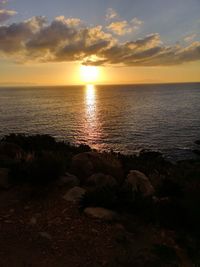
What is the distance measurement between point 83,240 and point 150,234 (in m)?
1.52

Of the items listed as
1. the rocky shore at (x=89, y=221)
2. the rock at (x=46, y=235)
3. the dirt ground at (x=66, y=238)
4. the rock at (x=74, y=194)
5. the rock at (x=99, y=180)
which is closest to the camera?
the dirt ground at (x=66, y=238)

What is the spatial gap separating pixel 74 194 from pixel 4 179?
2408 mm

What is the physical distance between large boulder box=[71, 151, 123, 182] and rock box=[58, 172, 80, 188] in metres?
0.67

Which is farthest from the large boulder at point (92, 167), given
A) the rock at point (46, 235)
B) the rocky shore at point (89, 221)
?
the rock at point (46, 235)

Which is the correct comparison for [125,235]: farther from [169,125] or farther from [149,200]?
[169,125]

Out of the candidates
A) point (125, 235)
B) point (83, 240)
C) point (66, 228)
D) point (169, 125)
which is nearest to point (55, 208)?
point (66, 228)

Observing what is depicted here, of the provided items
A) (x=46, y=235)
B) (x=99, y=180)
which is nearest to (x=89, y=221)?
(x=46, y=235)

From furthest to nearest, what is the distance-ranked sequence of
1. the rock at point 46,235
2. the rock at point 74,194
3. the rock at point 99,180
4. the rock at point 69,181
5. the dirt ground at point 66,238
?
the rock at point 69,181, the rock at point 99,180, the rock at point 74,194, the rock at point 46,235, the dirt ground at point 66,238

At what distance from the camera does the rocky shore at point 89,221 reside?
5.54 meters

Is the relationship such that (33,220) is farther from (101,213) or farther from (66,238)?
(101,213)

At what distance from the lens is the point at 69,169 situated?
10.4m

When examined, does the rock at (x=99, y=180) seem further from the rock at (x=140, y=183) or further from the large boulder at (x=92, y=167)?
the large boulder at (x=92, y=167)

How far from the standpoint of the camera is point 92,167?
1011cm

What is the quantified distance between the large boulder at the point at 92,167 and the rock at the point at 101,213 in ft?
9.06
